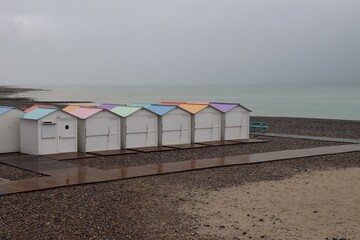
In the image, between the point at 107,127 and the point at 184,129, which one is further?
the point at 184,129

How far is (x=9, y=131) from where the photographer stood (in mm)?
17312

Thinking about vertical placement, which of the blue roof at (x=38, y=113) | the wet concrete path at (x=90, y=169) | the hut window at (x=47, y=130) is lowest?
the wet concrete path at (x=90, y=169)

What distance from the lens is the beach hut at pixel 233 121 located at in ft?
68.9

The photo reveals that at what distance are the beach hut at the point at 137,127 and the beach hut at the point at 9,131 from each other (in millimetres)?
3505

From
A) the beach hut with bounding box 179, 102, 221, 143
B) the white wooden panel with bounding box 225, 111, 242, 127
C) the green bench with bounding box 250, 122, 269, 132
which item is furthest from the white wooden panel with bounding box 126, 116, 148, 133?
the green bench with bounding box 250, 122, 269, 132

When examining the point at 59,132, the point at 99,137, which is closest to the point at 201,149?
Result: the point at 99,137

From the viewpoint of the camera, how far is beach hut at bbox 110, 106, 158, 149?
1825cm

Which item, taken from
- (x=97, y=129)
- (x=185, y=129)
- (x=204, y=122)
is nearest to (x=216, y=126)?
(x=204, y=122)

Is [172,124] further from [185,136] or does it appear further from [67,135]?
[67,135]

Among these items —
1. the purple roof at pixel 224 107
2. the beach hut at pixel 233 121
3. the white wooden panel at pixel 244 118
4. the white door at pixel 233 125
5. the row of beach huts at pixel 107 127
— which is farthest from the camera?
the white wooden panel at pixel 244 118

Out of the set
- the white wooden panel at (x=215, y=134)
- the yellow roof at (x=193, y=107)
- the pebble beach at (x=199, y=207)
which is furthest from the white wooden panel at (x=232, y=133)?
the pebble beach at (x=199, y=207)

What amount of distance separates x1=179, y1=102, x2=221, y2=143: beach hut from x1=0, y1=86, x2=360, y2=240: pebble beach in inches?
224

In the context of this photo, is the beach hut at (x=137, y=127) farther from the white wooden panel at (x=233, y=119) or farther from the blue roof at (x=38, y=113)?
the white wooden panel at (x=233, y=119)

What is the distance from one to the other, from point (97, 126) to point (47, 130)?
1795 mm
